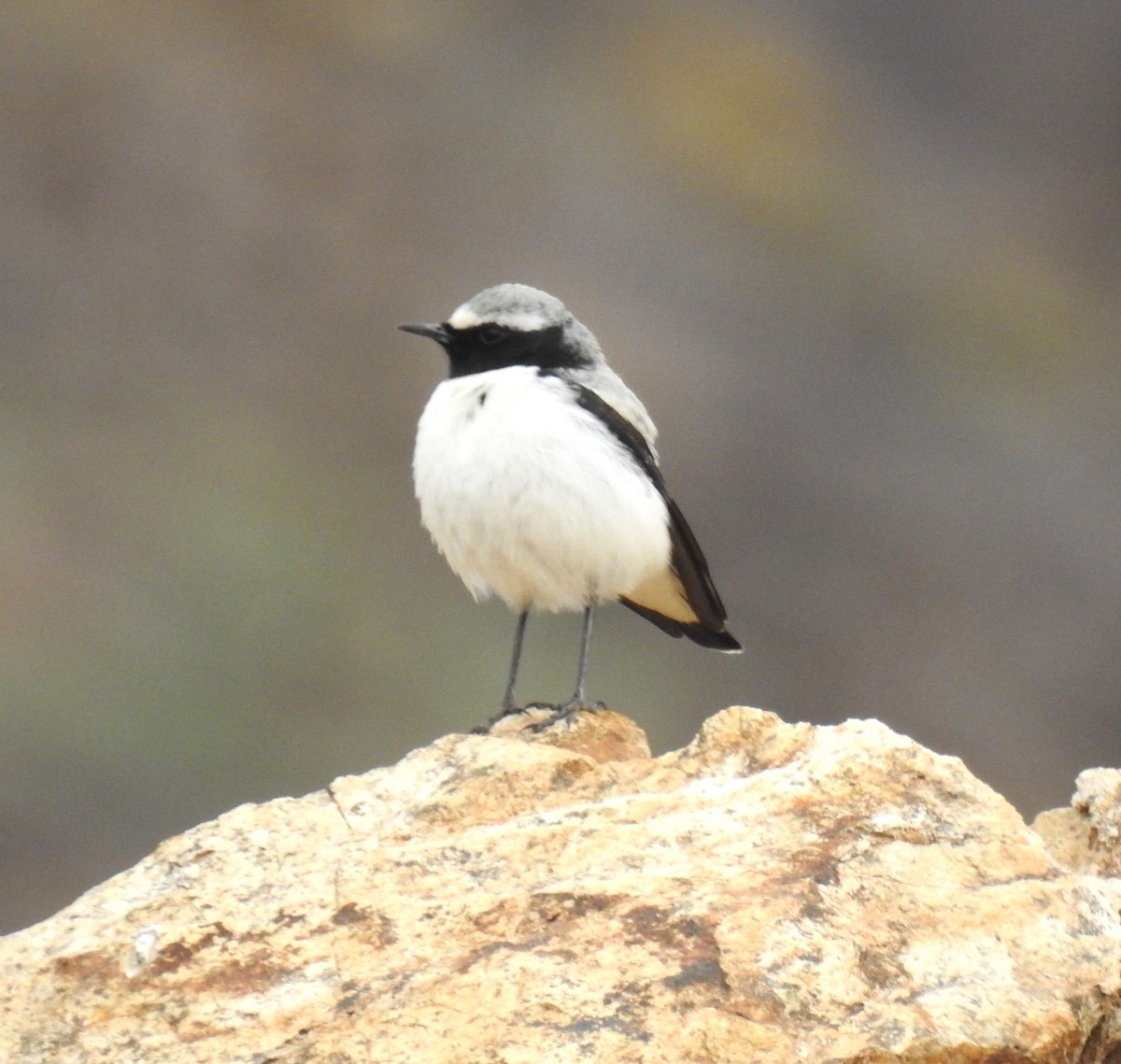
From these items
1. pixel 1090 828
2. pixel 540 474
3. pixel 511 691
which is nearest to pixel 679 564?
pixel 511 691

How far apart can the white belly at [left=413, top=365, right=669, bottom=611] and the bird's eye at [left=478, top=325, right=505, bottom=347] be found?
0.19 meters

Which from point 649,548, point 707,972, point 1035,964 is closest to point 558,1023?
point 707,972

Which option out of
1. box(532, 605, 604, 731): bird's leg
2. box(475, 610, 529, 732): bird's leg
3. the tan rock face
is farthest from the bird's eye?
the tan rock face

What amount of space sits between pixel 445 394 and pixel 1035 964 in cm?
422

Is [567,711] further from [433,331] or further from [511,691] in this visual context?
[433,331]

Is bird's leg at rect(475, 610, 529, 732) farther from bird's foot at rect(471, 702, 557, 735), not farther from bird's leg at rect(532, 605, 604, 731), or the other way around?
bird's leg at rect(532, 605, 604, 731)

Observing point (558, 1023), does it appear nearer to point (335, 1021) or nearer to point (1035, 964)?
point (335, 1021)

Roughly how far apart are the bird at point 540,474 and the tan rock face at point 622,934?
6.58 feet

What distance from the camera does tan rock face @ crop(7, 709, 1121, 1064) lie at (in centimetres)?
455

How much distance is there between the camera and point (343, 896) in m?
5.22

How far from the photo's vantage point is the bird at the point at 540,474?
7.64 metres

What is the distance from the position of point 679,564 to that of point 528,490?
1.29 metres

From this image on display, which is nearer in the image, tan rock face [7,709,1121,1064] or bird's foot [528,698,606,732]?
tan rock face [7,709,1121,1064]

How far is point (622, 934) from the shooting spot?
4824 millimetres
